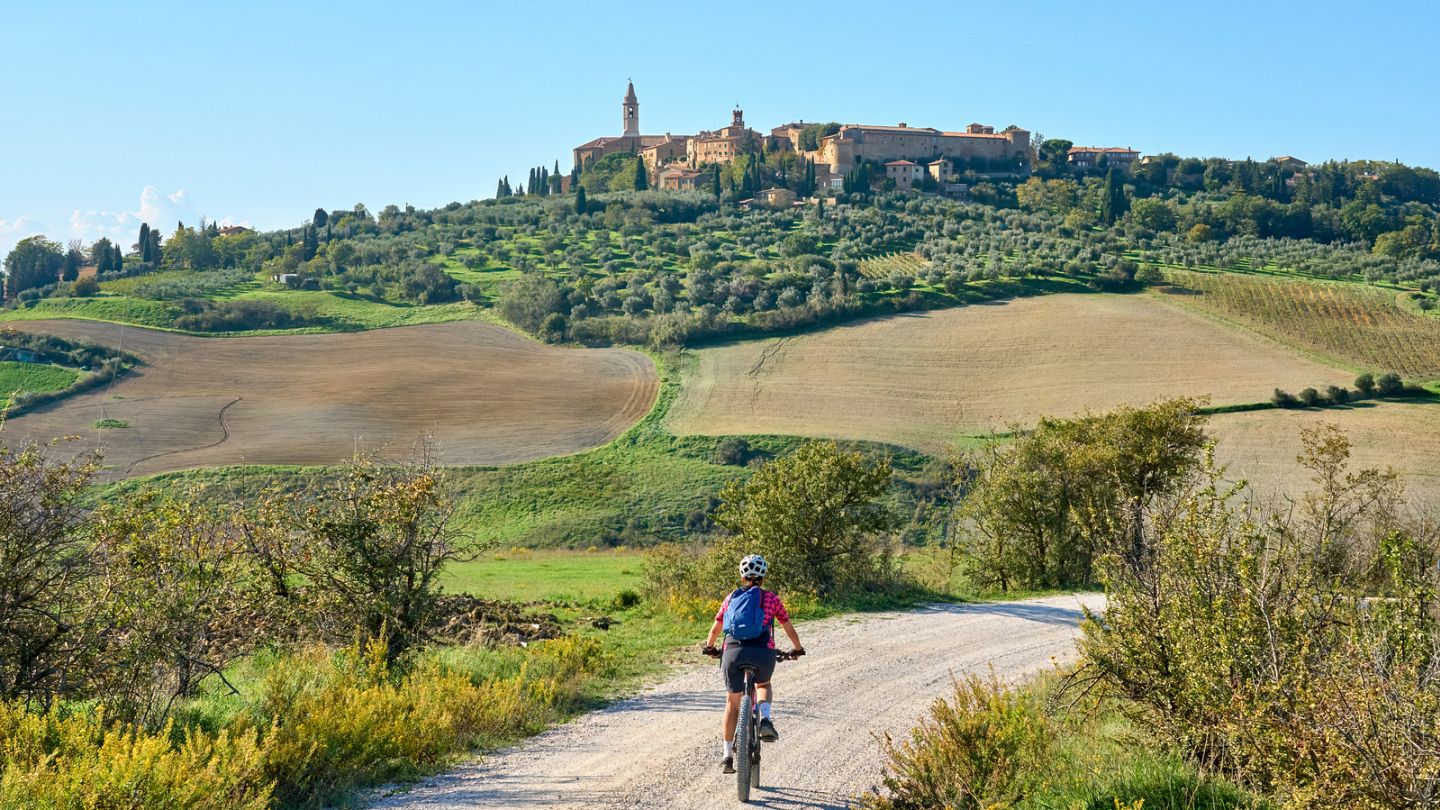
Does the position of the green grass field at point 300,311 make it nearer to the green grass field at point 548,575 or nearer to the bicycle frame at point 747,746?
the green grass field at point 548,575

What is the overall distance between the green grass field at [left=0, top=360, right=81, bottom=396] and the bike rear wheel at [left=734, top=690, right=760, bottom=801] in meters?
66.5

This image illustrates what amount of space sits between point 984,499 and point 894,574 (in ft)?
17.4

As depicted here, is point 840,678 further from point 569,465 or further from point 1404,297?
point 1404,297

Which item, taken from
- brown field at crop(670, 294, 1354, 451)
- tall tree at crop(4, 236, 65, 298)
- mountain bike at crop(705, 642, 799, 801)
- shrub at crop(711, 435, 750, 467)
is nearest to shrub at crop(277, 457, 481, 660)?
mountain bike at crop(705, 642, 799, 801)

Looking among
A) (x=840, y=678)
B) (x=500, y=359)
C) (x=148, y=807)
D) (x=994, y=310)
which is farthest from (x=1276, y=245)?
(x=148, y=807)

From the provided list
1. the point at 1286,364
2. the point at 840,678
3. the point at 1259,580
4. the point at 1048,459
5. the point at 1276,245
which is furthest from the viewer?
the point at 1276,245

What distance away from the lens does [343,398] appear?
2638 inches

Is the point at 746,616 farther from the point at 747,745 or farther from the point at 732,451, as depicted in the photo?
the point at 732,451

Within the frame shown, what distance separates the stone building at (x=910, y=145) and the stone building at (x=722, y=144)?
13.8 meters

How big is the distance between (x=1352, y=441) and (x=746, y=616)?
50943 mm

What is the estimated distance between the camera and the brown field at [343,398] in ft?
189

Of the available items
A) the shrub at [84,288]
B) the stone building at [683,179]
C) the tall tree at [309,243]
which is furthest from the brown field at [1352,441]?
the stone building at [683,179]

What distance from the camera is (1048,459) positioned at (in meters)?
27.0

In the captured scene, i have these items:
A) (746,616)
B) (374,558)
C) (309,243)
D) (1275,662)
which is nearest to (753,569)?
(746,616)
